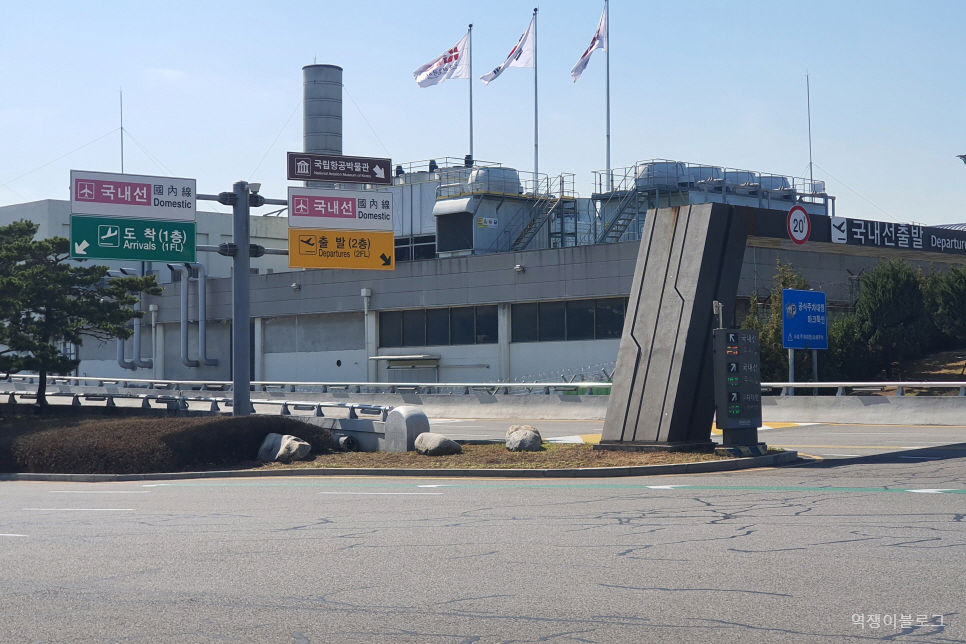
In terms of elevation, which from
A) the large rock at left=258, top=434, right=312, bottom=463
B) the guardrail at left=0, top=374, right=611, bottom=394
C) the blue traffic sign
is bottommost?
the large rock at left=258, top=434, right=312, bottom=463

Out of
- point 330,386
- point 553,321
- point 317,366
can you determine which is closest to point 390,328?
point 317,366

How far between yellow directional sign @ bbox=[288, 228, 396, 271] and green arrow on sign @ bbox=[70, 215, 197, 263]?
100 inches

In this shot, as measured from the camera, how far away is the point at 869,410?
1125 inches

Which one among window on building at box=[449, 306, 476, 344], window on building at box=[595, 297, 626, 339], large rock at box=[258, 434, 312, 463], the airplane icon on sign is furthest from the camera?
window on building at box=[449, 306, 476, 344]

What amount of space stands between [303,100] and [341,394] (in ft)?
65.5

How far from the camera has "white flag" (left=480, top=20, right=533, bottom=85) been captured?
2260 inches

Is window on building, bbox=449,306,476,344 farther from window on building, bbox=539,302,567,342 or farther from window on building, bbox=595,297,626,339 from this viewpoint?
window on building, bbox=595,297,626,339

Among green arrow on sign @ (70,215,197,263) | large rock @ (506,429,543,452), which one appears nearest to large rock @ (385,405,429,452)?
large rock @ (506,429,543,452)

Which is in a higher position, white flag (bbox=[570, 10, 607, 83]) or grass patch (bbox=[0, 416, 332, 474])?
white flag (bbox=[570, 10, 607, 83])

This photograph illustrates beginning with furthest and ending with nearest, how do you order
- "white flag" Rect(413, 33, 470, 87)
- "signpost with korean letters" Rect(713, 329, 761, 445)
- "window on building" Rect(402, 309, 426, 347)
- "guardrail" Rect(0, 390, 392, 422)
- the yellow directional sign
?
"white flag" Rect(413, 33, 470, 87)
"window on building" Rect(402, 309, 426, 347)
the yellow directional sign
"guardrail" Rect(0, 390, 392, 422)
"signpost with korean letters" Rect(713, 329, 761, 445)

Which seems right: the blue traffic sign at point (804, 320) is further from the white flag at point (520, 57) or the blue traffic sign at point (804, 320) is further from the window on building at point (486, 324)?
the white flag at point (520, 57)

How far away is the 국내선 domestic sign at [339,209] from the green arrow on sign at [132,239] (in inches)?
103

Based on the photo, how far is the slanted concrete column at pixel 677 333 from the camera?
18594mm

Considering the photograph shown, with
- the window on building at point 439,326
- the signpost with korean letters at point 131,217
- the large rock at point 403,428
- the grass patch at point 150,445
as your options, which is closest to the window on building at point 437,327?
the window on building at point 439,326
